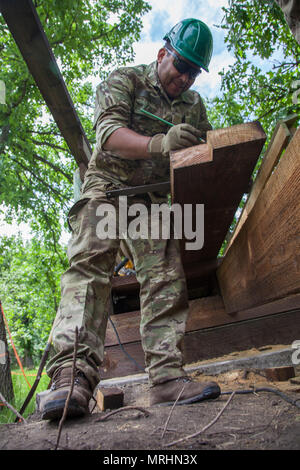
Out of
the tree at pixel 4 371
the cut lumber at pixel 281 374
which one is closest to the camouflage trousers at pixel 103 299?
the cut lumber at pixel 281 374

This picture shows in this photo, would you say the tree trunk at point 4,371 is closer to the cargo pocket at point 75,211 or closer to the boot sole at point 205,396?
the cargo pocket at point 75,211

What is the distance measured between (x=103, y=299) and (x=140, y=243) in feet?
1.66

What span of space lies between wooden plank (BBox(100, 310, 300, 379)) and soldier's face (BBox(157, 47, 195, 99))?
1969 millimetres

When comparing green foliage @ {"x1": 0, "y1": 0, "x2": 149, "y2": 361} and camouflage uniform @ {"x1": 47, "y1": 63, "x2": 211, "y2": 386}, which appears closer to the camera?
camouflage uniform @ {"x1": 47, "y1": 63, "x2": 211, "y2": 386}

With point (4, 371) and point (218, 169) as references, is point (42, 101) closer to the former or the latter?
point (4, 371)

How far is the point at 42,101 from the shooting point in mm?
7727

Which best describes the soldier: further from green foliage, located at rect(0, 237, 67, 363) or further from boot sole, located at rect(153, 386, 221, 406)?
green foliage, located at rect(0, 237, 67, 363)

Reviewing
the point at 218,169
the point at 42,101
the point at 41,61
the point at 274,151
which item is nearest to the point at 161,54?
the point at 41,61

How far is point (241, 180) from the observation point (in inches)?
66.6

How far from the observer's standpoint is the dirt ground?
0.88 metres

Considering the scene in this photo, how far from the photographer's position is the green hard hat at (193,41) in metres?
2.40

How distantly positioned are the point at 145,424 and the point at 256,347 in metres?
1.94

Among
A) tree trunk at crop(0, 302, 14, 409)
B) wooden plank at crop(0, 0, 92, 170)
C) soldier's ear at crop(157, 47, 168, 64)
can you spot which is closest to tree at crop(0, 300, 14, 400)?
tree trunk at crop(0, 302, 14, 409)

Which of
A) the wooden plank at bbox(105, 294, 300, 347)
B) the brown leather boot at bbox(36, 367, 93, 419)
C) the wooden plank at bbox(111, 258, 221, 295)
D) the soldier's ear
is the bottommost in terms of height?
the brown leather boot at bbox(36, 367, 93, 419)
